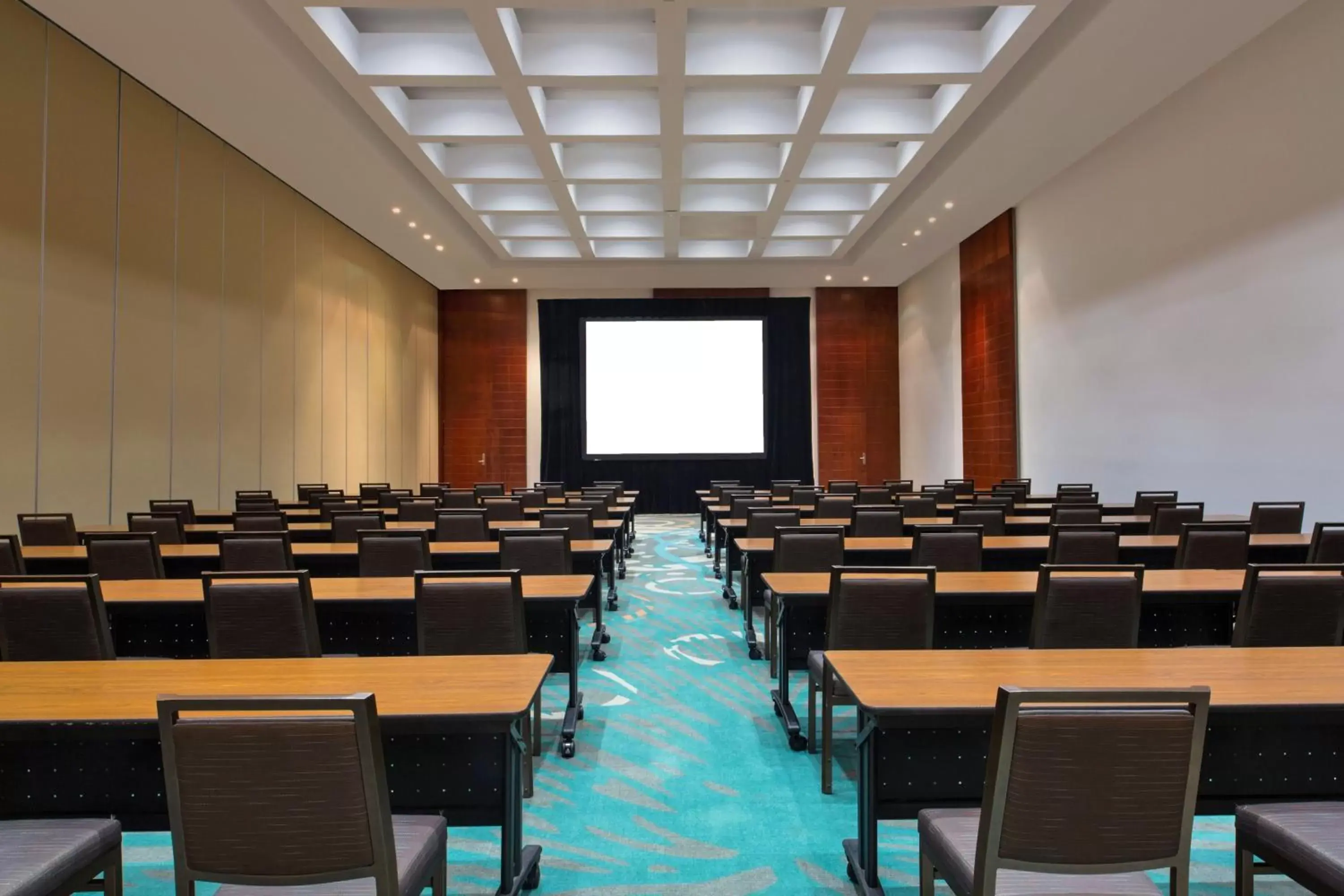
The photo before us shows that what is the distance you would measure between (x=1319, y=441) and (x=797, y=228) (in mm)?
7493

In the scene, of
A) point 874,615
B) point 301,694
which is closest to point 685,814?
point 874,615

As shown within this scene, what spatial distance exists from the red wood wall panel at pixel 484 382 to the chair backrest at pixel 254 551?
12.0m

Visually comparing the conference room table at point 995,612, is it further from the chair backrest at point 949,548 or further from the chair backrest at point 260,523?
the chair backrest at point 260,523

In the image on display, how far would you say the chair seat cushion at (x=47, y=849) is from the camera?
1.33m

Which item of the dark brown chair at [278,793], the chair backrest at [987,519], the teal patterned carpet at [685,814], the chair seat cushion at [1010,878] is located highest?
the chair backrest at [987,519]

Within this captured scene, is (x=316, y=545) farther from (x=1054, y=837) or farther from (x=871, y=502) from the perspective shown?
(x=871, y=502)

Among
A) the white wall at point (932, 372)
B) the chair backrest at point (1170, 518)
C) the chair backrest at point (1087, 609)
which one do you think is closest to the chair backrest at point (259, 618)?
the chair backrest at point (1087, 609)

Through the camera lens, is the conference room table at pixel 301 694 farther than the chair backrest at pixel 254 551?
No

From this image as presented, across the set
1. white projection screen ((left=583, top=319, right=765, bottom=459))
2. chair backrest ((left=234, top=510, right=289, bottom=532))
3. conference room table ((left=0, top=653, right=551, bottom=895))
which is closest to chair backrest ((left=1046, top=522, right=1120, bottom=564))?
conference room table ((left=0, top=653, right=551, bottom=895))

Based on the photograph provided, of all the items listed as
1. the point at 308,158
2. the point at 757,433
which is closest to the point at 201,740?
the point at 308,158

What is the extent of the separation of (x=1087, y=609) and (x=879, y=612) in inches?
26.4

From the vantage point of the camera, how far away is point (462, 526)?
16.0 ft

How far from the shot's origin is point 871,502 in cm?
720

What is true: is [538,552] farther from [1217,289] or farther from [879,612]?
[1217,289]
